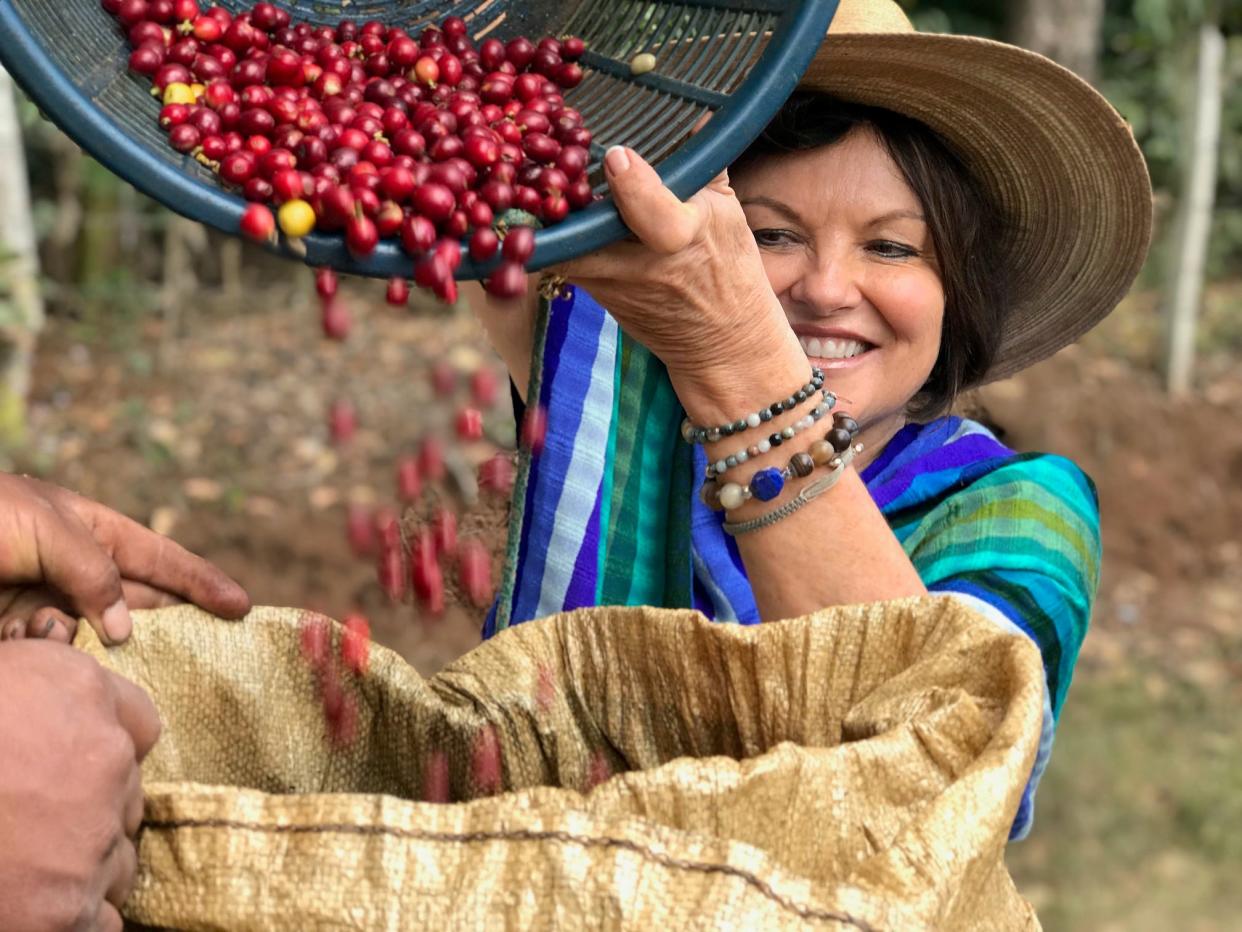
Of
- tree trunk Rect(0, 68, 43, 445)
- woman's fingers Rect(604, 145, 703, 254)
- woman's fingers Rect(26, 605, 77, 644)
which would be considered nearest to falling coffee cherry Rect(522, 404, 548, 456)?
woman's fingers Rect(604, 145, 703, 254)

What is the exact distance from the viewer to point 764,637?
1194 mm

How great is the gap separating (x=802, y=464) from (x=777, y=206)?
1.62 feet

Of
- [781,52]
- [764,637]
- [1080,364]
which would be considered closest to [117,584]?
[764,637]

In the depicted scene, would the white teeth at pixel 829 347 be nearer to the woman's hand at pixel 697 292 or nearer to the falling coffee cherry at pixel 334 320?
the woman's hand at pixel 697 292

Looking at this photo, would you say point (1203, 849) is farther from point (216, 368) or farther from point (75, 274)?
point (75, 274)

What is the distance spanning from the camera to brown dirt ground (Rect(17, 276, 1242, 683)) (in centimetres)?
486

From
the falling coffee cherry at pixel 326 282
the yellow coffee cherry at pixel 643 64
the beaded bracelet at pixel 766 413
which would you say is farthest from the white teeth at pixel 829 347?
the falling coffee cherry at pixel 326 282

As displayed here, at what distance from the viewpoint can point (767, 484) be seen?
5.10 ft

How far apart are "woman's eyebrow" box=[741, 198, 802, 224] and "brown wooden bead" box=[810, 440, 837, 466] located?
0.46 m

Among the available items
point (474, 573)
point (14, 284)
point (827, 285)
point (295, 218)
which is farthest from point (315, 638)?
point (14, 284)

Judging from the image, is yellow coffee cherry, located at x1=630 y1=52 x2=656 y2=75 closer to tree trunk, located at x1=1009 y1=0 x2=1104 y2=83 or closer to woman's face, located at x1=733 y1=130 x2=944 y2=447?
woman's face, located at x1=733 y1=130 x2=944 y2=447

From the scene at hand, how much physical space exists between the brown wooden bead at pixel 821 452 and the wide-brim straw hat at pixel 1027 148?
1.70 feet

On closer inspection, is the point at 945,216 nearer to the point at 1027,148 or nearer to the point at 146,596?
the point at 1027,148

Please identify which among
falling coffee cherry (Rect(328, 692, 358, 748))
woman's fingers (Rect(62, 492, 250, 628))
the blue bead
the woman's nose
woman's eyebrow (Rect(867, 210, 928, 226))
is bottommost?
falling coffee cherry (Rect(328, 692, 358, 748))
